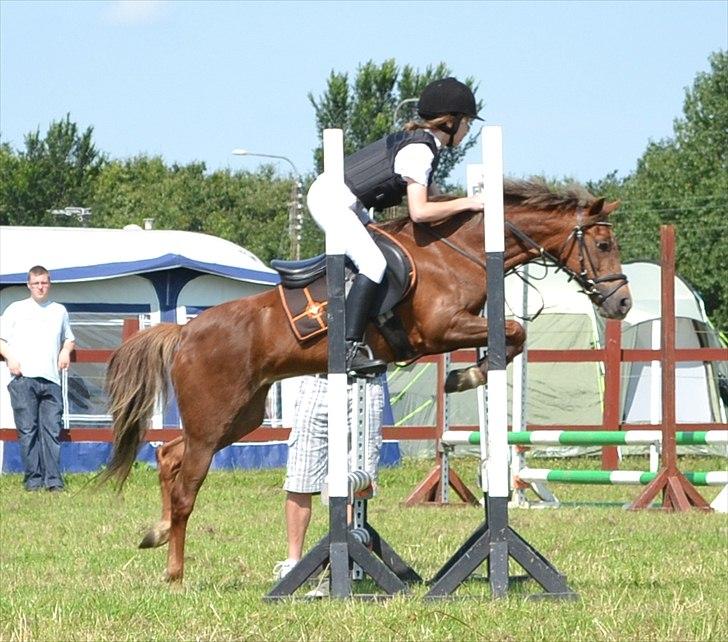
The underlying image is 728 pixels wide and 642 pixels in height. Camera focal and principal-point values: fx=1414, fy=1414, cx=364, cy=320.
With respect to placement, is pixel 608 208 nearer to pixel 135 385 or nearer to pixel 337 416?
pixel 337 416

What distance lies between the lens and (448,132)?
691cm

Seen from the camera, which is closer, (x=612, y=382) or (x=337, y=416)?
(x=337, y=416)

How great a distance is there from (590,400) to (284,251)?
48867 millimetres

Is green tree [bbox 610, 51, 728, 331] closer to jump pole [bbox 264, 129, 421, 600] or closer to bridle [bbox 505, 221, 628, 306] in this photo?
bridle [bbox 505, 221, 628, 306]

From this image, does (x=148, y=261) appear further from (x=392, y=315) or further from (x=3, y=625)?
(x=3, y=625)

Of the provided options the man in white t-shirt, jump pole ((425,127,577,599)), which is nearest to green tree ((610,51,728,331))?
the man in white t-shirt

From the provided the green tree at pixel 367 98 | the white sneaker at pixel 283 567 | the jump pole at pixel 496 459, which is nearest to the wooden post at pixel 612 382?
the white sneaker at pixel 283 567

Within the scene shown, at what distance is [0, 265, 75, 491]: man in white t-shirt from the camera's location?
46.4 feet

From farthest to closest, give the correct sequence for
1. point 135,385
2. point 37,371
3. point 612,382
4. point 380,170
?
1. point 612,382
2. point 37,371
3. point 135,385
4. point 380,170

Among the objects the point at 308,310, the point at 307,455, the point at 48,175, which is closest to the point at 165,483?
the point at 307,455

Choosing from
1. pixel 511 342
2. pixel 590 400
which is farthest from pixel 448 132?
pixel 590 400

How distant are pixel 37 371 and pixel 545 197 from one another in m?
8.26

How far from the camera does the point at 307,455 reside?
24.4 ft

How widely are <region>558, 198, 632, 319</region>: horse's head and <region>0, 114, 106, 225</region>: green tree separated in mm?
61406
